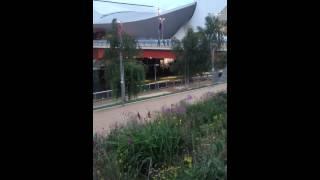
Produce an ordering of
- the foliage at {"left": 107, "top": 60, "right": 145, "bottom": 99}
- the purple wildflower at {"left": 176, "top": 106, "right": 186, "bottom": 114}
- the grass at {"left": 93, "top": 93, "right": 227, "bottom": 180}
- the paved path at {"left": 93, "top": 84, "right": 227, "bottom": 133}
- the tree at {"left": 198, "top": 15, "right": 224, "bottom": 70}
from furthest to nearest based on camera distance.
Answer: the tree at {"left": 198, "top": 15, "right": 224, "bottom": 70} < the foliage at {"left": 107, "top": 60, "right": 145, "bottom": 99} < the purple wildflower at {"left": 176, "top": 106, "right": 186, "bottom": 114} < the paved path at {"left": 93, "top": 84, "right": 227, "bottom": 133} < the grass at {"left": 93, "top": 93, "right": 227, "bottom": 180}

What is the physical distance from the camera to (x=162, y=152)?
11.6ft

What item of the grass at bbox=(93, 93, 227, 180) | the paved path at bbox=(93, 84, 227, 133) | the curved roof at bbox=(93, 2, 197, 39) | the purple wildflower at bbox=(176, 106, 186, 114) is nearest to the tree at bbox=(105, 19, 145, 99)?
the paved path at bbox=(93, 84, 227, 133)

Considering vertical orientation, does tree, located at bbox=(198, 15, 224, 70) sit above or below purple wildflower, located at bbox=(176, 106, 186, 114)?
above

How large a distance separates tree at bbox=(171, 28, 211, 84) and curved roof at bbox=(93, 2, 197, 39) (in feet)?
35.0

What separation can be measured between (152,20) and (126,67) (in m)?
16.5

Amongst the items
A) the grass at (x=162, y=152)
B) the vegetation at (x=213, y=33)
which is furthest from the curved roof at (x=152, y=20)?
the grass at (x=162, y=152)

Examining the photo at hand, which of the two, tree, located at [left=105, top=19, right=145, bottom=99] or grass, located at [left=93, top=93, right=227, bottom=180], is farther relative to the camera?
tree, located at [left=105, top=19, right=145, bottom=99]

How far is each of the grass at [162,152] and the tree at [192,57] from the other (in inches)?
268

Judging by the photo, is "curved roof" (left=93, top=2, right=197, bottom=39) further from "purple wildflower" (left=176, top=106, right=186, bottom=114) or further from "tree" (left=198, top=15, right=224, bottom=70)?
"purple wildflower" (left=176, top=106, right=186, bottom=114)

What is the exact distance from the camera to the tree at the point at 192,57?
11.3m

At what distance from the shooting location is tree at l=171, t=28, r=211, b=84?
11281mm

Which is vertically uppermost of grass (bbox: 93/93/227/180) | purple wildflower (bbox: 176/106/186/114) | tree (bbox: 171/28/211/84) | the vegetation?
the vegetation
